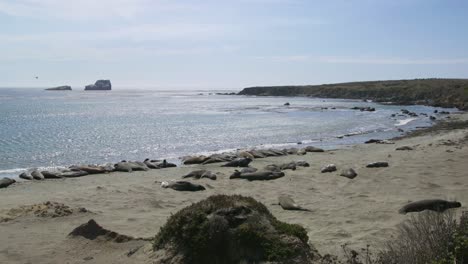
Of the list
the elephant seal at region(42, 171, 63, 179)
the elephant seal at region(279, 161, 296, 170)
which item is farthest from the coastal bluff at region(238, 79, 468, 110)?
the elephant seal at region(42, 171, 63, 179)

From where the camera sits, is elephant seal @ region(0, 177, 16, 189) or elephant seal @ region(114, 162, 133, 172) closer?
elephant seal @ region(0, 177, 16, 189)

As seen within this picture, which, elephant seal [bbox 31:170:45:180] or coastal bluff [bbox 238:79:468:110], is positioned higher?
coastal bluff [bbox 238:79:468:110]

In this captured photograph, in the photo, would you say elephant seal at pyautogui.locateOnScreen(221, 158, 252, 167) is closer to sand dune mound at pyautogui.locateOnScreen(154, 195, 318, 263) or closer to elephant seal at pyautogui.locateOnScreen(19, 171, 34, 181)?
elephant seal at pyautogui.locateOnScreen(19, 171, 34, 181)

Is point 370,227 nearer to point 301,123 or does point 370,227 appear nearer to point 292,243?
point 292,243

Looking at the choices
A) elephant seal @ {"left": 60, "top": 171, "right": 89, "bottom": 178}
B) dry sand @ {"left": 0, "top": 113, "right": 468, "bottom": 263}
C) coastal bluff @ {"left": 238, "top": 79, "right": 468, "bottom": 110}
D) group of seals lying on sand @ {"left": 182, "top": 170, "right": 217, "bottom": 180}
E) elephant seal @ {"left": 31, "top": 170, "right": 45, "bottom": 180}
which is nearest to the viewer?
dry sand @ {"left": 0, "top": 113, "right": 468, "bottom": 263}

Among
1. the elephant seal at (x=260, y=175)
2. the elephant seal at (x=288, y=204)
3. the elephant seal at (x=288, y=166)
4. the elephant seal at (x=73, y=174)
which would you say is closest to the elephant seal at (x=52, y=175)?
the elephant seal at (x=73, y=174)

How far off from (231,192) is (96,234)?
6.79 meters

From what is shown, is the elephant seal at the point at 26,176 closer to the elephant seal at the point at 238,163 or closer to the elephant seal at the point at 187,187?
the elephant seal at the point at 187,187

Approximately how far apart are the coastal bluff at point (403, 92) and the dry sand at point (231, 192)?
166 ft

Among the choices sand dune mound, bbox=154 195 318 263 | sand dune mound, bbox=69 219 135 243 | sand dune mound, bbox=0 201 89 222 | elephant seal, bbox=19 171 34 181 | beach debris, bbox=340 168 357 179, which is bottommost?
elephant seal, bbox=19 171 34 181

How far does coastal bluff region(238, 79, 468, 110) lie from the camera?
7741 cm

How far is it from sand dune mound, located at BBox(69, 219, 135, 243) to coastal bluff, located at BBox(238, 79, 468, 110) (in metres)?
62.8

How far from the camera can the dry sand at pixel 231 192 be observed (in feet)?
27.4

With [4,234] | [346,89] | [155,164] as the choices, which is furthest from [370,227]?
[346,89]
